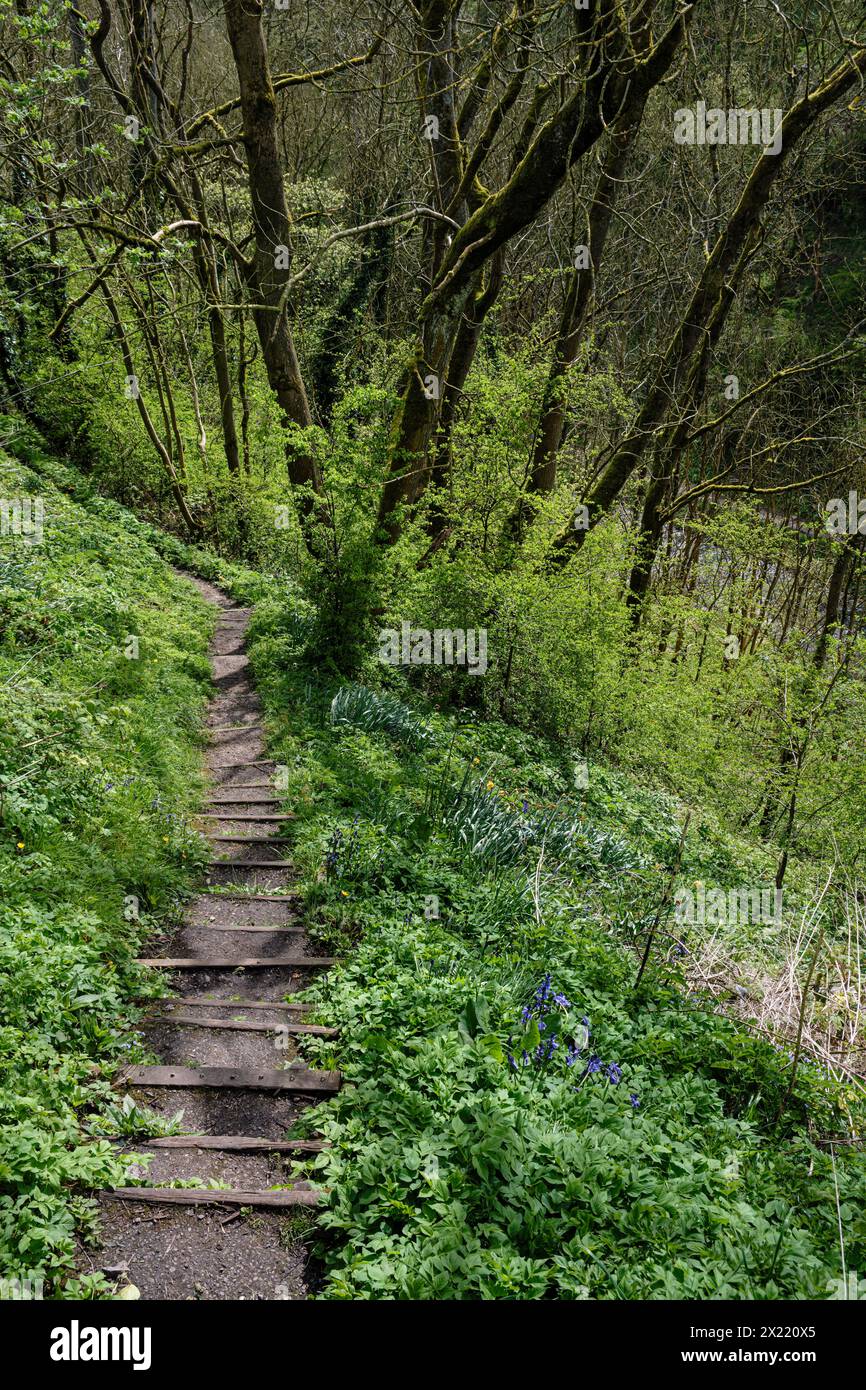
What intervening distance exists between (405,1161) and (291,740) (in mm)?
4435

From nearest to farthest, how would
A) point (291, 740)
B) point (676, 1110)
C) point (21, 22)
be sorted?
point (676, 1110), point (21, 22), point (291, 740)

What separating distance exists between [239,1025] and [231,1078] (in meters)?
0.36

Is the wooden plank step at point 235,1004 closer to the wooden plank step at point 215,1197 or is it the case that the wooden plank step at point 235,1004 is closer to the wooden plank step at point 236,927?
the wooden plank step at point 236,927

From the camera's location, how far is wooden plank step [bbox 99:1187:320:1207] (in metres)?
3.03

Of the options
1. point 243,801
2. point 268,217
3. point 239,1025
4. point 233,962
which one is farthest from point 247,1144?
point 268,217

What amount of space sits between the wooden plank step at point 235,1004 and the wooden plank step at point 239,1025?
0.31 ft

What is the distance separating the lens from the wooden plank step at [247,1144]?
3.35 metres

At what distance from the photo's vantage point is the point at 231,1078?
3.71 meters

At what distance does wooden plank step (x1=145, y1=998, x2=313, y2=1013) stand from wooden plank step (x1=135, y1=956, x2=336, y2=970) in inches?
10.7

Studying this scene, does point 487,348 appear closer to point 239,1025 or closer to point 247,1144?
point 239,1025

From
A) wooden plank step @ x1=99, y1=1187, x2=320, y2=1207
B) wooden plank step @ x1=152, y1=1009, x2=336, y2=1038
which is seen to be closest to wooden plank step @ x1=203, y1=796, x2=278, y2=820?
wooden plank step @ x1=152, y1=1009, x2=336, y2=1038
